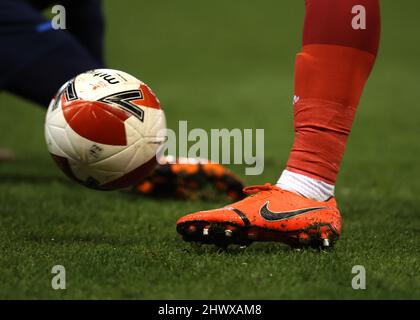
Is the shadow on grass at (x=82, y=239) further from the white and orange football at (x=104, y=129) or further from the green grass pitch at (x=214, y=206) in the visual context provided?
the white and orange football at (x=104, y=129)

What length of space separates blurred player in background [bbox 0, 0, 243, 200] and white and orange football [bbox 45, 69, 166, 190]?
0.87 metres

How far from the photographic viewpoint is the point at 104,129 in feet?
7.02

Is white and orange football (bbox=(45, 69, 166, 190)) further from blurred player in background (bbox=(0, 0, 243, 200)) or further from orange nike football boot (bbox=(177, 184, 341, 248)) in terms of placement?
blurred player in background (bbox=(0, 0, 243, 200))

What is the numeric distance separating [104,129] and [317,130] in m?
0.59

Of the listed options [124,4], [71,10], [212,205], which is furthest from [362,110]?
[124,4]

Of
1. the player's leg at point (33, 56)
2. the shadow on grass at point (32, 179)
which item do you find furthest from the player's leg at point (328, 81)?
the shadow on grass at point (32, 179)

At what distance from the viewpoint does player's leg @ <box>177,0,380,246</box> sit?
200 centimetres

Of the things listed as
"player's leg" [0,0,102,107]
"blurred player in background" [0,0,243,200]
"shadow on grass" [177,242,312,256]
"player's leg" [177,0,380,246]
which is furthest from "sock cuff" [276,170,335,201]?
"player's leg" [0,0,102,107]

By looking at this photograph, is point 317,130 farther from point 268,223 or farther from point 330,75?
point 268,223

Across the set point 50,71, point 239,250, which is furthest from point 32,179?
point 239,250

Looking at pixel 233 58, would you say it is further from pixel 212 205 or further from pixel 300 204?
pixel 300 204

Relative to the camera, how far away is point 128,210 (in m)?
2.84

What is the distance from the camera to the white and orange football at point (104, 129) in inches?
84.3

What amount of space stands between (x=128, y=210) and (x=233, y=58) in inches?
280
